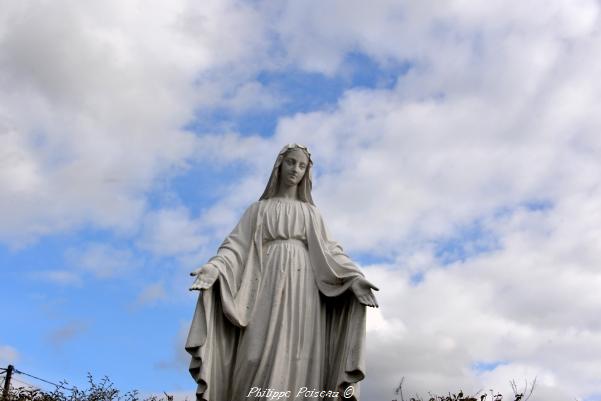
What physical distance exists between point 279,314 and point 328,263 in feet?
3.47

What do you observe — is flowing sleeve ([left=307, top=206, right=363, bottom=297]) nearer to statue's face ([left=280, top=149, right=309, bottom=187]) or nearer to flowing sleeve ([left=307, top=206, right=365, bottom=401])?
flowing sleeve ([left=307, top=206, right=365, bottom=401])

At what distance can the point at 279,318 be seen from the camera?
11.1m

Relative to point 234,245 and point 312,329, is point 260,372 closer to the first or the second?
point 312,329

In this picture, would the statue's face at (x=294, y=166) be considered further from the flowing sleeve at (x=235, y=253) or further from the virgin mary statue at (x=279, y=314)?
the flowing sleeve at (x=235, y=253)

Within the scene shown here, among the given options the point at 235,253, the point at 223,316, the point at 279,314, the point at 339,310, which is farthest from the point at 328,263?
the point at 223,316

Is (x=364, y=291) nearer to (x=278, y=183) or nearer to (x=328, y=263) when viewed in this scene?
(x=328, y=263)

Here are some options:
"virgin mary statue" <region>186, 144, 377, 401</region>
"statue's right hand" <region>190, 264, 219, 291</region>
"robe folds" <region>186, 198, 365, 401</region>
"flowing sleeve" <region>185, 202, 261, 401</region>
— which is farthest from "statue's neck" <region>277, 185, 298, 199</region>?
"statue's right hand" <region>190, 264, 219, 291</region>

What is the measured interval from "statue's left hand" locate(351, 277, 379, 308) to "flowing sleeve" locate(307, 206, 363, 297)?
141 mm

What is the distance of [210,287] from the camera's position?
11117 mm

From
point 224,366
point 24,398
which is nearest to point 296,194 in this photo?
point 224,366

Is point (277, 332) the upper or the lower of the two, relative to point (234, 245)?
lower

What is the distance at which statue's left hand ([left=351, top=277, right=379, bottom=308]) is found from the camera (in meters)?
10.9

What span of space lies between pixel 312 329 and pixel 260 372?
968 millimetres

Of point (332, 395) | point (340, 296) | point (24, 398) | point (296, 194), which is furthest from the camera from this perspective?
point (24, 398)
